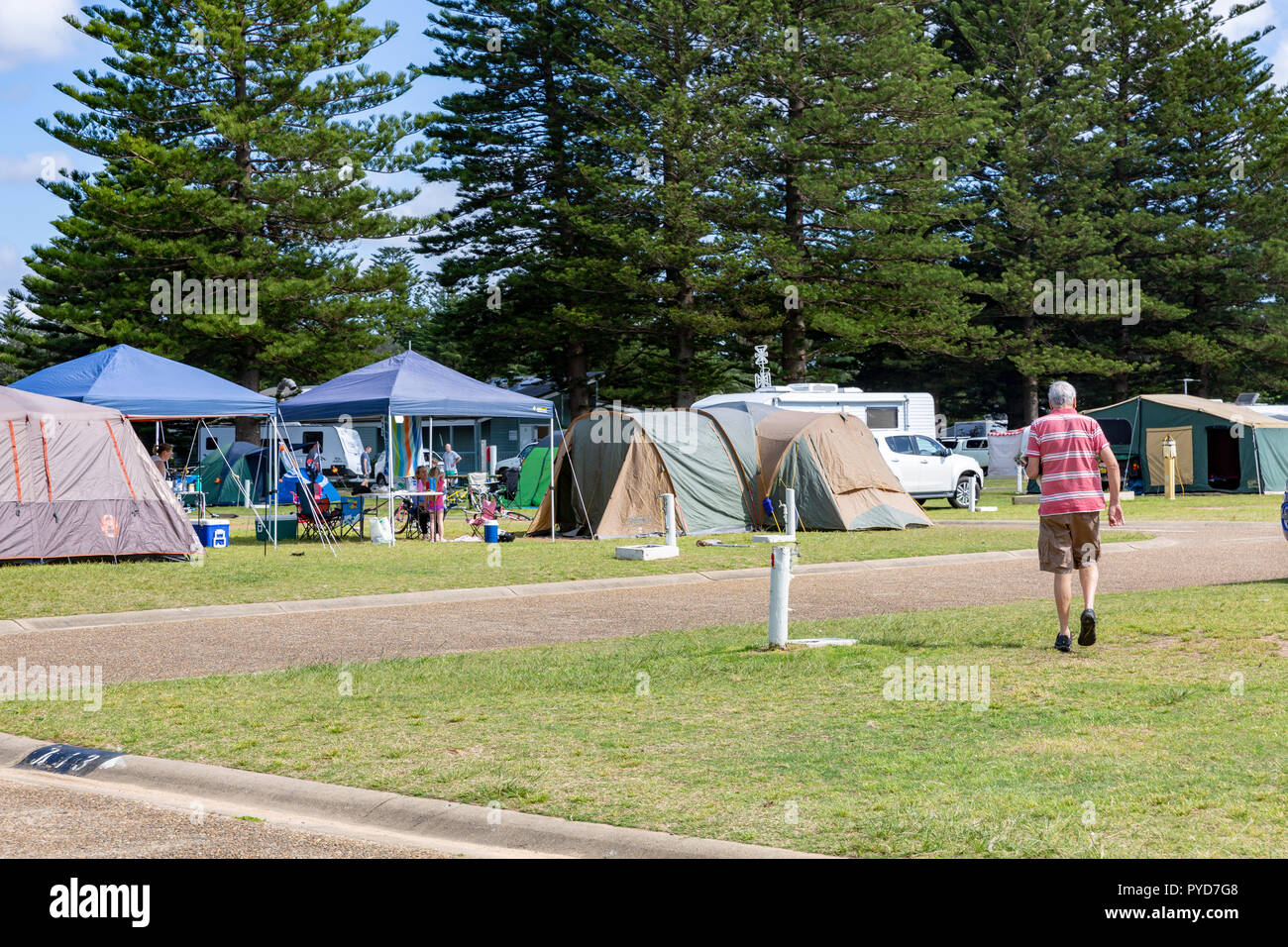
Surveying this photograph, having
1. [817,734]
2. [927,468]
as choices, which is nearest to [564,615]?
[817,734]

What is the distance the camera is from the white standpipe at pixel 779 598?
9469mm

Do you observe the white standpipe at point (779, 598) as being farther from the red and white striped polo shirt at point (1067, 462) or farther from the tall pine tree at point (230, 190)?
the tall pine tree at point (230, 190)

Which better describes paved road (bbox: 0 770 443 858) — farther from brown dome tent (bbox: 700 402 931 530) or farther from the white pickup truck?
the white pickup truck

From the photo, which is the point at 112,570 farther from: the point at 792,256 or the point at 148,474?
the point at 792,256

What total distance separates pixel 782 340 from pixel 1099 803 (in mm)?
38641

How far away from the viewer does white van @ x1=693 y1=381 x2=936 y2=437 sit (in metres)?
30.1

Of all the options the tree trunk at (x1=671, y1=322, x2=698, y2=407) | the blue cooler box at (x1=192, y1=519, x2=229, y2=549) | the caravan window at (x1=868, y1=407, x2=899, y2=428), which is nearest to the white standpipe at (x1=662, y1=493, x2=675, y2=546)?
the blue cooler box at (x1=192, y1=519, x2=229, y2=549)

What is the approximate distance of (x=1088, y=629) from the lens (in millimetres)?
8930

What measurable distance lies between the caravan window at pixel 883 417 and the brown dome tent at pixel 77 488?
60.5 feet

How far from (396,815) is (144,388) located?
16.9m

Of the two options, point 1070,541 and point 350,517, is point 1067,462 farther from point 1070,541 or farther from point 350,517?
point 350,517

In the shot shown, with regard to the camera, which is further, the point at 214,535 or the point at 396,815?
the point at 214,535

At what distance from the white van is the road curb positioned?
74.5 feet
